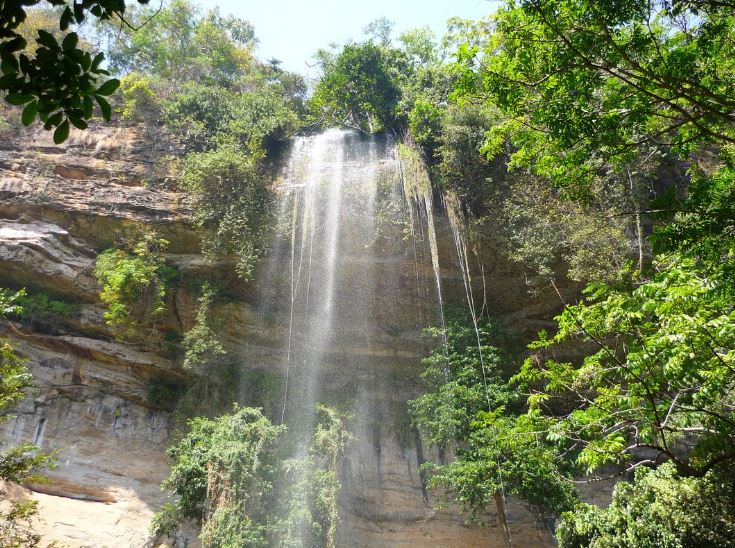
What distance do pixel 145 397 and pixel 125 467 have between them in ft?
5.48

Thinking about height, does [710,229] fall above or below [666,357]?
above

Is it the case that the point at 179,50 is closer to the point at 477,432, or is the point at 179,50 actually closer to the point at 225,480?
the point at 225,480

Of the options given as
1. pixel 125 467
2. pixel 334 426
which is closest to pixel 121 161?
pixel 125 467

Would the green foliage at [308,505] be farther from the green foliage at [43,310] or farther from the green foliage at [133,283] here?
the green foliage at [43,310]

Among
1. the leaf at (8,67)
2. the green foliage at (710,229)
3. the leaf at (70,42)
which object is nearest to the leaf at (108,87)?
the leaf at (70,42)

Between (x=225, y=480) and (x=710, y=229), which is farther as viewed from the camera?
(x=225, y=480)

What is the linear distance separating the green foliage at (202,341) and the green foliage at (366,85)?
21.2ft

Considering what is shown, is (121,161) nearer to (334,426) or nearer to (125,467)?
(125,467)

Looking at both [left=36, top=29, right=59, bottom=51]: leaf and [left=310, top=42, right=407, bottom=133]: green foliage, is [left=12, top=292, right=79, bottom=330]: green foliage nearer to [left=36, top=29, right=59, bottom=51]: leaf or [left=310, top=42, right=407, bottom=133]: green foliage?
[left=310, top=42, right=407, bottom=133]: green foliage

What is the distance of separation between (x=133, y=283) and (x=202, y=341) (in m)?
1.98

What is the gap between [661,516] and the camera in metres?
6.41

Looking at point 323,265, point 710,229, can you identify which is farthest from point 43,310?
point 710,229

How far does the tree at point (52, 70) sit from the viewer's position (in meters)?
1.83

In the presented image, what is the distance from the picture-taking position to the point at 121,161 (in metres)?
13.2
